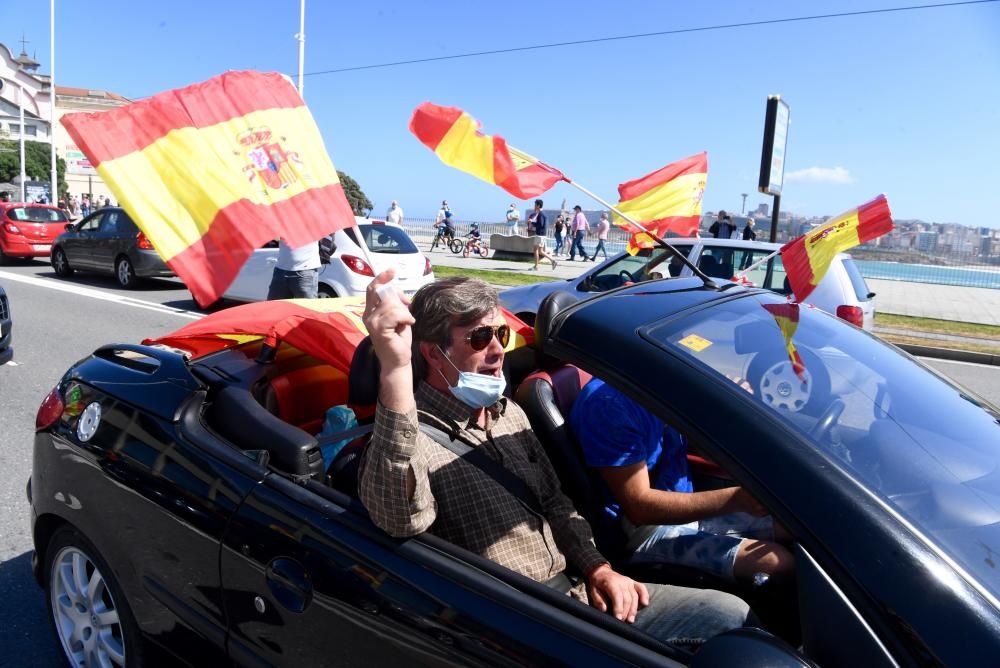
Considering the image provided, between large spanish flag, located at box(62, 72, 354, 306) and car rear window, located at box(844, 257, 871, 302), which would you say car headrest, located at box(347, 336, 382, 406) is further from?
car rear window, located at box(844, 257, 871, 302)

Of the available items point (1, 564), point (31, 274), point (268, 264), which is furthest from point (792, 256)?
point (31, 274)

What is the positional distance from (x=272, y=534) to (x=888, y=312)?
14.6 m

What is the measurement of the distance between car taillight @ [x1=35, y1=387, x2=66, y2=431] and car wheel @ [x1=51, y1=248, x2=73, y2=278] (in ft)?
45.3

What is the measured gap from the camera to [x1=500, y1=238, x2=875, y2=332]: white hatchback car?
7.27 meters

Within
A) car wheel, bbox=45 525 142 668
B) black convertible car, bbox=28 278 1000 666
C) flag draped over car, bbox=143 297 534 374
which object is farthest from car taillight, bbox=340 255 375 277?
car wheel, bbox=45 525 142 668

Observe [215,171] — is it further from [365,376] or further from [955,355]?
[955,355]

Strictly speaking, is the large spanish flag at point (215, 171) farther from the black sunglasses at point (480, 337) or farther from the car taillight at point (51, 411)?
the car taillight at point (51, 411)

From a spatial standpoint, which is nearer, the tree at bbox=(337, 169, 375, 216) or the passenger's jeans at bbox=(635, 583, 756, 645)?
the passenger's jeans at bbox=(635, 583, 756, 645)

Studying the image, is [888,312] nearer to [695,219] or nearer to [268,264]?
[695,219]

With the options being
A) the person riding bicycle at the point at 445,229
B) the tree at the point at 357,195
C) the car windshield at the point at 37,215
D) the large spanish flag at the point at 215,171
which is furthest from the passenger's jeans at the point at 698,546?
the tree at the point at 357,195

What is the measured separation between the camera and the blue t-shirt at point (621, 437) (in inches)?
86.8

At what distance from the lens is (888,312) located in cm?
1422

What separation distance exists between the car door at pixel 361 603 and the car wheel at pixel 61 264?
15.0 meters

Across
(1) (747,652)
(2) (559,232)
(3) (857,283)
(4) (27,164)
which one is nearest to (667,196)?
(3) (857,283)
